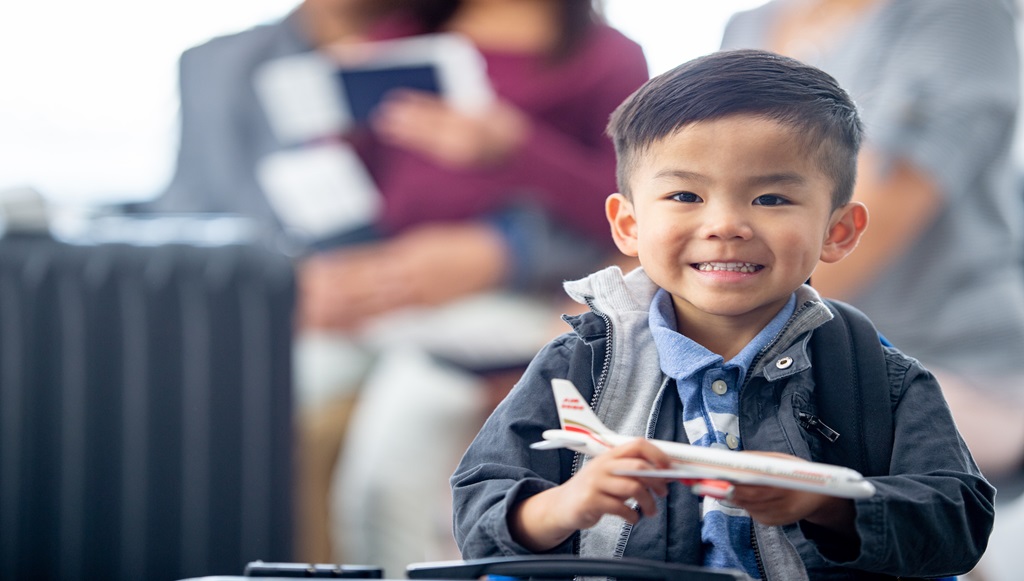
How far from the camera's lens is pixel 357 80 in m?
1.95

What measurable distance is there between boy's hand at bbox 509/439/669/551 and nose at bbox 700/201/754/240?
148 millimetres

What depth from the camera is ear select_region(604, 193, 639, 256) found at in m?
0.73

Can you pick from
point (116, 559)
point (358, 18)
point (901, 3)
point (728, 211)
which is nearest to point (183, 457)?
point (116, 559)

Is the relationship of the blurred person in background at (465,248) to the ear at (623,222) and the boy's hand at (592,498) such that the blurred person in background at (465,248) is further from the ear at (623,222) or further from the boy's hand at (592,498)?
the boy's hand at (592,498)

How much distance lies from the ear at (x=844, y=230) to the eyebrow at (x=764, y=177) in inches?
2.2

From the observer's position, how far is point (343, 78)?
1.95 meters

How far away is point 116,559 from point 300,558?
34 centimetres

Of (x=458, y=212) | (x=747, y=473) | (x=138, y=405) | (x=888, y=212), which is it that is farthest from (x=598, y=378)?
(x=138, y=405)

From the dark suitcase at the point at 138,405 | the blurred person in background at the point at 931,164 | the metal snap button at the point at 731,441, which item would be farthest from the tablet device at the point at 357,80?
the metal snap button at the point at 731,441

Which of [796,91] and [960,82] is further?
[960,82]

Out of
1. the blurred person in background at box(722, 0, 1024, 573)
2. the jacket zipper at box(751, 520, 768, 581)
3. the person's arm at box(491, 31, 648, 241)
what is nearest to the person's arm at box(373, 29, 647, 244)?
the person's arm at box(491, 31, 648, 241)

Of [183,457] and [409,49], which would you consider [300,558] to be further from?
[409,49]

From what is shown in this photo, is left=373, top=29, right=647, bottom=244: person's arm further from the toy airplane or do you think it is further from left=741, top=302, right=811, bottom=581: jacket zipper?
the toy airplane

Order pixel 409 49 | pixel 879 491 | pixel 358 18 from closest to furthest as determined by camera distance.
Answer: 1. pixel 879 491
2. pixel 409 49
3. pixel 358 18
